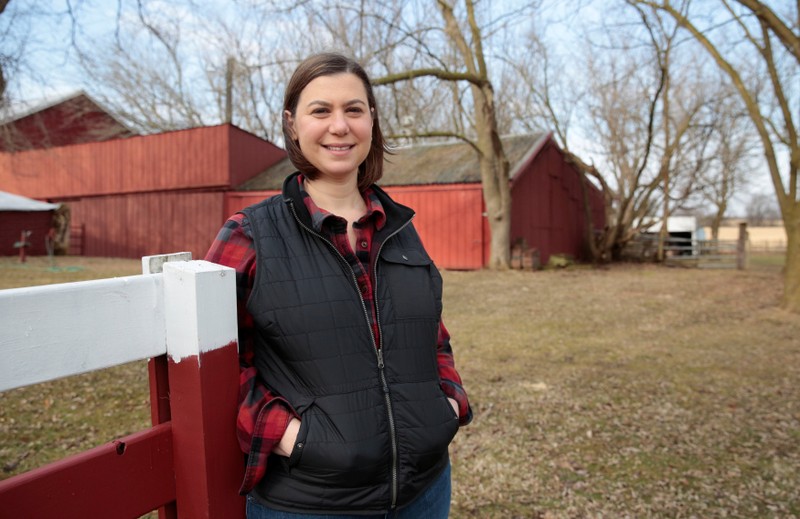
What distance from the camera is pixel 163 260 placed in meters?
1.03

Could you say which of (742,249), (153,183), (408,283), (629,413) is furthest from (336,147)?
(153,183)

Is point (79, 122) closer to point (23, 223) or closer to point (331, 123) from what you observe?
point (23, 223)

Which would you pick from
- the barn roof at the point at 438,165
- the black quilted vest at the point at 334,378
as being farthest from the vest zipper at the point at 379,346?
the barn roof at the point at 438,165

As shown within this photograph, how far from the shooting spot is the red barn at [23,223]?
59.6ft

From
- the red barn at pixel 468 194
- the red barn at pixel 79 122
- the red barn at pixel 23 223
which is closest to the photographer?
the red barn at pixel 468 194

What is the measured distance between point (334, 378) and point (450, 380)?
1.42 ft

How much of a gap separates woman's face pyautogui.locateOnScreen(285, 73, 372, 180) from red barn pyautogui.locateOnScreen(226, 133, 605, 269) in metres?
13.9

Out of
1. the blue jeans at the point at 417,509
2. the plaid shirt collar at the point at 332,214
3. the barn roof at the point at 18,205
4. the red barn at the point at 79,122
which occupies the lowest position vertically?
the blue jeans at the point at 417,509

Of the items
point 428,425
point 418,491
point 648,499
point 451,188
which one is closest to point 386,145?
point 428,425

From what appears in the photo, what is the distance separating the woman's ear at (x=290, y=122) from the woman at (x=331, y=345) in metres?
0.02

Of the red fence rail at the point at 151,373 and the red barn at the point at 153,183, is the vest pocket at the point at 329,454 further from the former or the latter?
the red barn at the point at 153,183

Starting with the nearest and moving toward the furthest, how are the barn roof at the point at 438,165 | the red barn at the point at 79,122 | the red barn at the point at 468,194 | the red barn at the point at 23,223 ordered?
the red barn at the point at 468,194, the barn roof at the point at 438,165, the red barn at the point at 23,223, the red barn at the point at 79,122

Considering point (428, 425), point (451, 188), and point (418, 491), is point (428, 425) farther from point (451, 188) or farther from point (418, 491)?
point (451, 188)

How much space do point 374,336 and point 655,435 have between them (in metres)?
3.37
